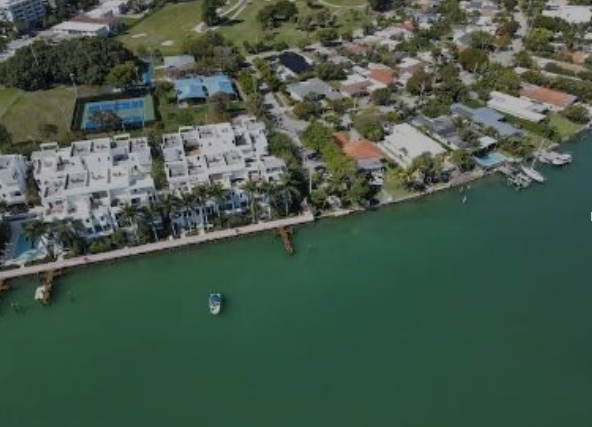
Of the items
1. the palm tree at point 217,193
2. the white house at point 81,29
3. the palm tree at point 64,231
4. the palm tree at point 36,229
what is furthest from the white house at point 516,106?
the white house at point 81,29

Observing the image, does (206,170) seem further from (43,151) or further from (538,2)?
(538,2)

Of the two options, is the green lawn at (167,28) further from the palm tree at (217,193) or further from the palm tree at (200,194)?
the palm tree at (200,194)

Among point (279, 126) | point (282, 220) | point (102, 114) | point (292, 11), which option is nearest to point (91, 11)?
point (292, 11)

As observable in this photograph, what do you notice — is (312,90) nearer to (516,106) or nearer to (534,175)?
(516,106)

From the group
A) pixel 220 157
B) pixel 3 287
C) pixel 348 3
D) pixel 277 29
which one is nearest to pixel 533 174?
pixel 220 157

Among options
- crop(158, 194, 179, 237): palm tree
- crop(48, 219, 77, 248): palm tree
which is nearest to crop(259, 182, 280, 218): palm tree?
crop(158, 194, 179, 237): palm tree

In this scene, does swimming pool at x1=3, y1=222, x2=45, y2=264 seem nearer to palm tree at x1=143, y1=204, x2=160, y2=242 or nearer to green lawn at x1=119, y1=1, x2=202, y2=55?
palm tree at x1=143, y1=204, x2=160, y2=242
